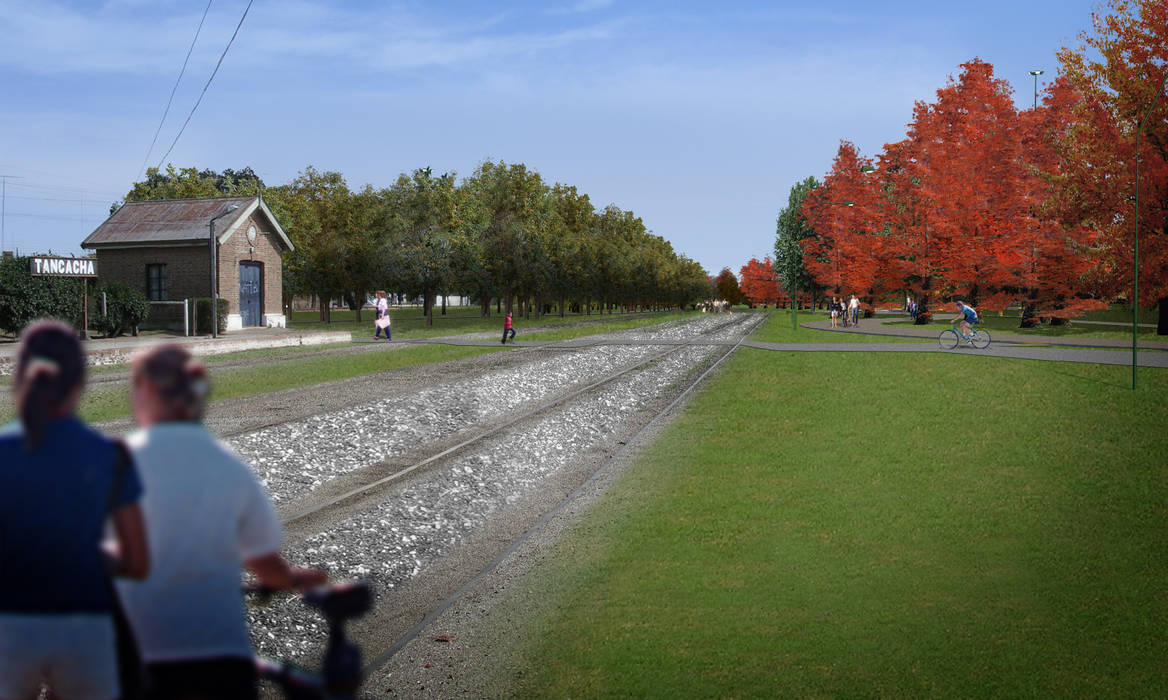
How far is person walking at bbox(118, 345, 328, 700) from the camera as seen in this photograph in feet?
3.95

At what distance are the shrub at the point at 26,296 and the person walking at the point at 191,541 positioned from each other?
33190 mm

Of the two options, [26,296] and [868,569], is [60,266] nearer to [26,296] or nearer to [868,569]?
[26,296]

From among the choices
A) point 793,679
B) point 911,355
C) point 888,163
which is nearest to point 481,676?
point 793,679

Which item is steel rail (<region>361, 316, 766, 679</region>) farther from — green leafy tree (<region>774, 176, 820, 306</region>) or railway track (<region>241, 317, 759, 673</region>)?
green leafy tree (<region>774, 176, 820, 306</region>)

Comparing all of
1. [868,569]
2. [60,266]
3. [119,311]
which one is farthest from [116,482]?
[119,311]

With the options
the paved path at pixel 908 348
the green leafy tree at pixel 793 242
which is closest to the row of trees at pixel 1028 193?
the paved path at pixel 908 348

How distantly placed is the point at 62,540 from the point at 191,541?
16 centimetres

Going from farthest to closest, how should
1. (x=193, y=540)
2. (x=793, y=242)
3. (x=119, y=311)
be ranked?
(x=793, y=242), (x=119, y=311), (x=193, y=540)

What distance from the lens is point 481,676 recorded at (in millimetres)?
6516

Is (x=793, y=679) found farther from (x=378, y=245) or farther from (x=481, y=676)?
(x=378, y=245)

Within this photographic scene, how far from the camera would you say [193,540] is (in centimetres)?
127

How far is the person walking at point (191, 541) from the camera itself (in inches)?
47.4

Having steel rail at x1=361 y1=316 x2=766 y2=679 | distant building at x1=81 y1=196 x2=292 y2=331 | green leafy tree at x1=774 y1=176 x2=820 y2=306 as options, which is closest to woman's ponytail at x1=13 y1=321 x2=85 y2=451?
steel rail at x1=361 y1=316 x2=766 y2=679

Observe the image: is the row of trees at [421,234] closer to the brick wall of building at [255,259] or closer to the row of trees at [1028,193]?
the brick wall of building at [255,259]
